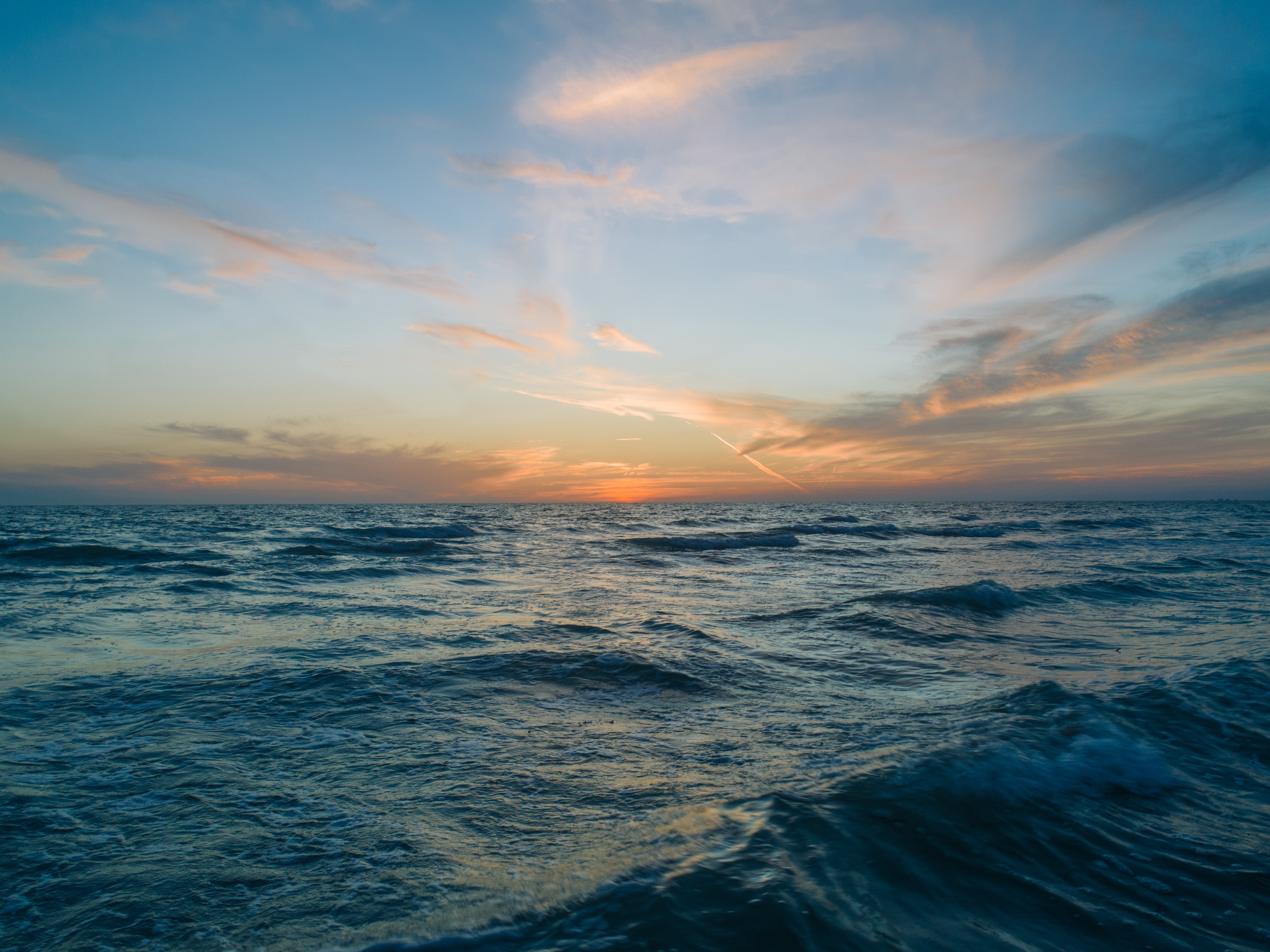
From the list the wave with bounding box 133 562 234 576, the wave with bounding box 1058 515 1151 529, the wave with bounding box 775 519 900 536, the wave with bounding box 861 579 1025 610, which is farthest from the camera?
the wave with bounding box 1058 515 1151 529

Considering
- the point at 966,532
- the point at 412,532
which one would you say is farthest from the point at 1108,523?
Result: the point at 412,532

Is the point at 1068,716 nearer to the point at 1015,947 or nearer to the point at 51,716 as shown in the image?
the point at 1015,947

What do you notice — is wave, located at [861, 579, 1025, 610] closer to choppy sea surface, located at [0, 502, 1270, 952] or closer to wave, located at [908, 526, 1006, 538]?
choppy sea surface, located at [0, 502, 1270, 952]

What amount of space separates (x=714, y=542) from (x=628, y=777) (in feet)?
91.5

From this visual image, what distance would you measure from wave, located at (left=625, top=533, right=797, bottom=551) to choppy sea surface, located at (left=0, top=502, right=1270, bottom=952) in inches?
737

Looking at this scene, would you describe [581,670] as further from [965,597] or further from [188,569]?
[188,569]

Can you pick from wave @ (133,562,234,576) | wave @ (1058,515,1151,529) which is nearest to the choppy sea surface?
wave @ (133,562,234,576)

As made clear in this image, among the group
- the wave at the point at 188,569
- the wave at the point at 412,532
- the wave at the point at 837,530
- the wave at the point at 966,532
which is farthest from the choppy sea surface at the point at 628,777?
the wave at the point at 837,530

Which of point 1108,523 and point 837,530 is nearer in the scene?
point 837,530

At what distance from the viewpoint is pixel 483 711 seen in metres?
6.37

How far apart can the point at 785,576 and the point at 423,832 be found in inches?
648

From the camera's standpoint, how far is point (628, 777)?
4762 millimetres

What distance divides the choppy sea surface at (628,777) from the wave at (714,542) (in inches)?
737

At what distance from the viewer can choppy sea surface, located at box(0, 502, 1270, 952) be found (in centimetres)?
314
